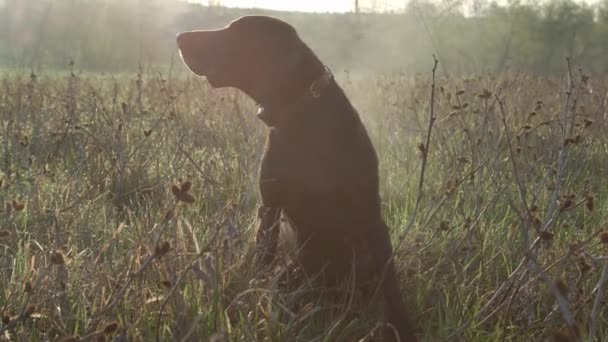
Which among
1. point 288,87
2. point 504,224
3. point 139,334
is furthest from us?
point 504,224

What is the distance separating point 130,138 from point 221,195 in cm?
119

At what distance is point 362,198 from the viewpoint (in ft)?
8.09

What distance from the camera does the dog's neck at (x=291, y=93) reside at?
2.56 meters

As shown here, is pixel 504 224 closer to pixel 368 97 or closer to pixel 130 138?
pixel 130 138

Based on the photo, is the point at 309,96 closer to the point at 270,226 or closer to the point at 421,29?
the point at 270,226

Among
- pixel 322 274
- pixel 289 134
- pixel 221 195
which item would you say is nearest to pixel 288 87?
pixel 289 134

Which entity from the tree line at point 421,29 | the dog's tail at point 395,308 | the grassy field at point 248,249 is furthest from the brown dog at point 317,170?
the tree line at point 421,29

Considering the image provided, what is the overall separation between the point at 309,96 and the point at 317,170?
0.28m

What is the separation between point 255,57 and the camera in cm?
277

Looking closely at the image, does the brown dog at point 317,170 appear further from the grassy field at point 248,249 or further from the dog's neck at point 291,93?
the grassy field at point 248,249

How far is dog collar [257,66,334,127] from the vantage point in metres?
2.46

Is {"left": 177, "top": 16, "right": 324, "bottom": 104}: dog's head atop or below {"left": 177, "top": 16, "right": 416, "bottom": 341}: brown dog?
atop

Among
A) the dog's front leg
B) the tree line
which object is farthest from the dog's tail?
the tree line

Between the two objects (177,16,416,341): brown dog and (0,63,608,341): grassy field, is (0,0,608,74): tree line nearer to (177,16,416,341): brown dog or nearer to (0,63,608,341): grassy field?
(0,63,608,341): grassy field
